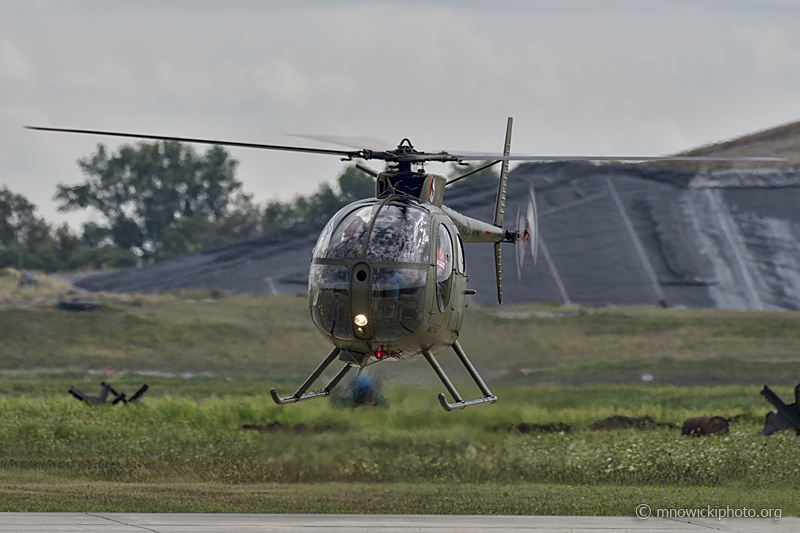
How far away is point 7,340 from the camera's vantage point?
4559 cm

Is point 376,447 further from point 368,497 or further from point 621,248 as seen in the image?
point 621,248

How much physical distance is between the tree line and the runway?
Result: 254 ft

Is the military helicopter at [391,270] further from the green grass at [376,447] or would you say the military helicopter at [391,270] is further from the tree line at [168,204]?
the tree line at [168,204]

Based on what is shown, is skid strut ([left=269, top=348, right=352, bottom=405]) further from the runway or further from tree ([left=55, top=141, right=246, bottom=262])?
tree ([left=55, top=141, right=246, bottom=262])

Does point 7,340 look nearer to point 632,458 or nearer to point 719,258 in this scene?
point 632,458

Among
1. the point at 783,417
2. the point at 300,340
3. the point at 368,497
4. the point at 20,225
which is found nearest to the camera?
the point at 368,497

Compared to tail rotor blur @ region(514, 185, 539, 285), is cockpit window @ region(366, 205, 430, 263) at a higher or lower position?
higher

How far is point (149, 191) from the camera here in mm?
100000

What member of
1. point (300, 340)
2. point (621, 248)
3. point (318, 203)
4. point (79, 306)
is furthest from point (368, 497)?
point (318, 203)

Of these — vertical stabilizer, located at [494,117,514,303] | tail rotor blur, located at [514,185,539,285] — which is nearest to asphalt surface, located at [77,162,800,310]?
vertical stabilizer, located at [494,117,514,303]

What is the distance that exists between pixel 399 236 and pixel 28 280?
49.2 meters

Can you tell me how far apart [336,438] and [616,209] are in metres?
47.0

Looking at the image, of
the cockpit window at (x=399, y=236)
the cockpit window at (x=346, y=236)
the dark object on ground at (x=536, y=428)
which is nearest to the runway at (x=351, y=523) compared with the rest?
the cockpit window at (x=346, y=236)

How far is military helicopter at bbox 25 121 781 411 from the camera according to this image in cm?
1434
